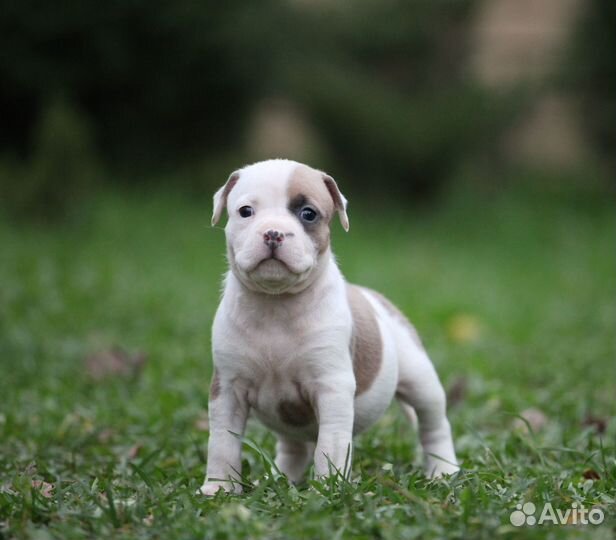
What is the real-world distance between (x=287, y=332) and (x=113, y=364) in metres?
2.71

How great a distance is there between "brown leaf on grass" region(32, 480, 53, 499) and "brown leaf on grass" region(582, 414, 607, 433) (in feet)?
8.19

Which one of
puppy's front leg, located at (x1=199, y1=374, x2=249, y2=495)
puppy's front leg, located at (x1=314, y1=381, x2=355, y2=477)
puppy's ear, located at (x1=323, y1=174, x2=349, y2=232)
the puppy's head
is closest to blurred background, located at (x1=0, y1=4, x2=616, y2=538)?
puppy's front leg, located at (x1=199, y1=374, x2=249, y2=495)

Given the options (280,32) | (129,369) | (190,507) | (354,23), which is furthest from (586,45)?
(190,507)

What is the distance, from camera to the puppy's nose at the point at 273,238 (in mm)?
2967

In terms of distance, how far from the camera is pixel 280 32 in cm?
1319

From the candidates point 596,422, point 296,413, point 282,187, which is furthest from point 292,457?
point 596,422

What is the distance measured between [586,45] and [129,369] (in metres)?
12.4

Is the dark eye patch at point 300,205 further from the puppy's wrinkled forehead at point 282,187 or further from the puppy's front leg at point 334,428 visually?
the puppy's front leg at point 334,428

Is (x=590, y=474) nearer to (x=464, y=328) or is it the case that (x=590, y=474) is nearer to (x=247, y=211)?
(x=247, y=211)

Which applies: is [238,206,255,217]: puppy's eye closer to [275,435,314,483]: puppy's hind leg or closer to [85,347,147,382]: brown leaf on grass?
[275,435,314,483]: puppy's hind leg

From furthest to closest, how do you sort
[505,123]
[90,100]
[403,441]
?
[505,123], [90,100], [403,441]

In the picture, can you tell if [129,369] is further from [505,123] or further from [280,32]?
[505,123]

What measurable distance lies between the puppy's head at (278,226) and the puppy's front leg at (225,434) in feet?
1.32

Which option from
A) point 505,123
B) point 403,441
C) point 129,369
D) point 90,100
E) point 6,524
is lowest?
point 6,524
